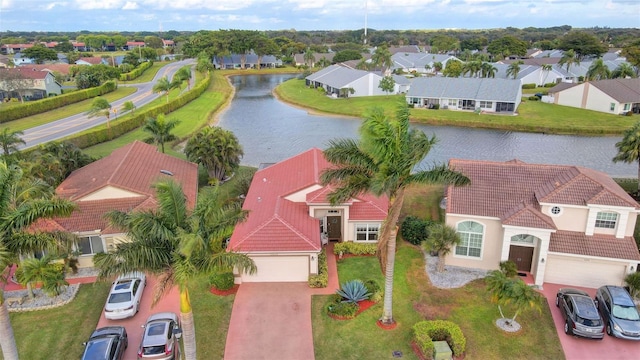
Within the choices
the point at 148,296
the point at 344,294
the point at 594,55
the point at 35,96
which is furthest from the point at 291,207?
the point at 594,55

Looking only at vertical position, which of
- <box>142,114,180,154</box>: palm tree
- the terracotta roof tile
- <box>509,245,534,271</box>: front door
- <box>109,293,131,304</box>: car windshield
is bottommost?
<box>109,293,131,304</box>: car windshield

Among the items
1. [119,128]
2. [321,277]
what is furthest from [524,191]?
[119,128]

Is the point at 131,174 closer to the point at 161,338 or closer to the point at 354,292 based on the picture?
the point at 161,338

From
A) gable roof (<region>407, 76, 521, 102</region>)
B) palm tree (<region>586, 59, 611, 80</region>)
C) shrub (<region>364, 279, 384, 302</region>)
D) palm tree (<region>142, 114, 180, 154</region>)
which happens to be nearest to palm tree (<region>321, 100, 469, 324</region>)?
shrub (<region>364, 279, 384, 302</region>)

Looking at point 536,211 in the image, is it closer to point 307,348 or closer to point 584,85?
Result: point 307,348

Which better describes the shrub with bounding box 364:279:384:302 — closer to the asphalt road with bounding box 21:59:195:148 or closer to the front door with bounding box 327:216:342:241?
the front door with bounding box 327:216:342:241

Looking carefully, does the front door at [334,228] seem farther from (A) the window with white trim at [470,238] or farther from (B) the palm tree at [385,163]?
(B) the palm tree at [385,163]
